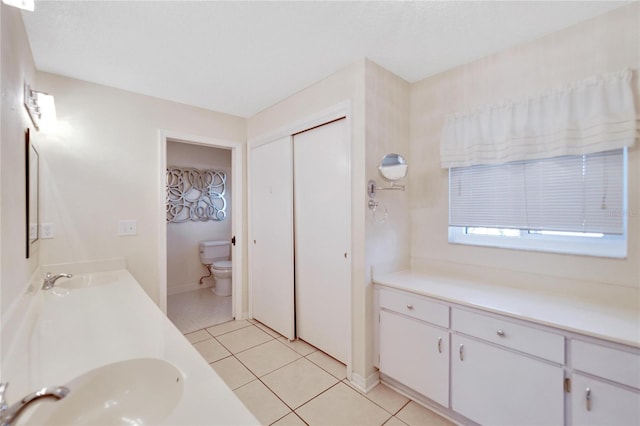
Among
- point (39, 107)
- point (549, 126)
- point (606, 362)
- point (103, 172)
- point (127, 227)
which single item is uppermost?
point (39, 107)

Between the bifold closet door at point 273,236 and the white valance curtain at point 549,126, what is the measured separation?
1.44 m

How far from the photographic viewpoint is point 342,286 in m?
2.21

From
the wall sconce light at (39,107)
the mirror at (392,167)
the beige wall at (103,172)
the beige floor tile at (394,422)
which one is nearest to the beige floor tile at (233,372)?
the beige wall at (103,172)

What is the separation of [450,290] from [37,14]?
2.87 meters

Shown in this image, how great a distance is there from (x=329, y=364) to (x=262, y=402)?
2.06 ft

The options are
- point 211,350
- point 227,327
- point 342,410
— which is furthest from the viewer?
point 227,327

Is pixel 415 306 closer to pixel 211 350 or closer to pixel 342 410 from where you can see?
pixel 342 410

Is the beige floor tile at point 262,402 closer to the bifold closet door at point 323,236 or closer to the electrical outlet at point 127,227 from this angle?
the bifold closet door at point 323,236

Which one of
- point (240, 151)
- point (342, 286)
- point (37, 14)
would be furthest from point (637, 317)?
point (37, 14)

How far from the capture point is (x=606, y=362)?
1.15m

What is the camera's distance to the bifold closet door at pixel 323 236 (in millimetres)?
2164

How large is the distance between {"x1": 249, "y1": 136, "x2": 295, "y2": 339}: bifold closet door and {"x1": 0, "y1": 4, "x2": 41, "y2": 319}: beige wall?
1.73m

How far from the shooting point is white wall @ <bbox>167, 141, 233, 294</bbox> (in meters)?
4.14

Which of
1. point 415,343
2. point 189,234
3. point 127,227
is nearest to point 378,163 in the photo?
point 415,343
